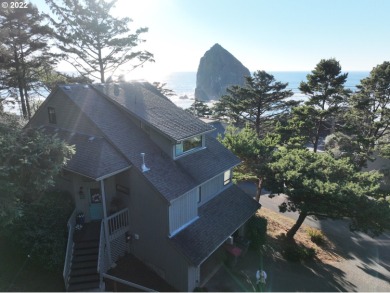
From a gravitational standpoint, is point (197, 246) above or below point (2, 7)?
below

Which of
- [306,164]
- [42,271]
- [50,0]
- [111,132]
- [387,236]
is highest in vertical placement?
[50,0]

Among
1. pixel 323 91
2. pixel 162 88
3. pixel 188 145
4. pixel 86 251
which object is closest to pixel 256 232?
pixel 188 145

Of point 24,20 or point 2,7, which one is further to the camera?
point 24,20

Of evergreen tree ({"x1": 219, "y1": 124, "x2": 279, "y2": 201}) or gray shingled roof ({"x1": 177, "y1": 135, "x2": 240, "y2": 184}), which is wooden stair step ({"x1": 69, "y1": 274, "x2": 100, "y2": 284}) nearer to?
gray shingled roof ({"x1": 177, "y1": 135, "x2": 240, "y2": 184})

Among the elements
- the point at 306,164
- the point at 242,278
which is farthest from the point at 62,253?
the point at 306,164

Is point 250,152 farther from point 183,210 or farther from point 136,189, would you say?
Result: point 136,189

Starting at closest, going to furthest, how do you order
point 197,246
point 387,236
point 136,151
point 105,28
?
point 197,246 → point 136,151 → point 387,236 → point 105,28

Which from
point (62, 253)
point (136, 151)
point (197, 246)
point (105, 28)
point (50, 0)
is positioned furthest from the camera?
point (105, 28)

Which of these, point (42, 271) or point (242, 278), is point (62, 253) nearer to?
point (42, 271)
